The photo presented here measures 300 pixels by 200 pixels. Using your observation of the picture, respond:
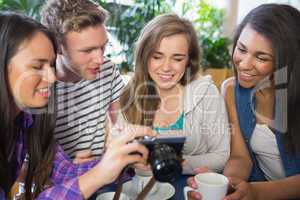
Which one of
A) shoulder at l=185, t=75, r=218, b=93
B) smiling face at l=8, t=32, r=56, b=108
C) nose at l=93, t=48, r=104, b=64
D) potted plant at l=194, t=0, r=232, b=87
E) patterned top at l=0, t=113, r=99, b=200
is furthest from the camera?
potted plant at l=194, t=0, r=232, b=87

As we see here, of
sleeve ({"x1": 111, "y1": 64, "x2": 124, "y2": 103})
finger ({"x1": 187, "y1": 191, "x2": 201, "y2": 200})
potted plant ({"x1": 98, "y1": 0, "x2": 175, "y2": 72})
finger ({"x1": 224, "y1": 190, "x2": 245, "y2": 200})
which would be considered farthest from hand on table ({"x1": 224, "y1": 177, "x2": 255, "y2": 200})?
potted plant ({"x1": 98, "y1": 0, "x2": 175, "y2": 72})

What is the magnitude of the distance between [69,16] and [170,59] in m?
0.40

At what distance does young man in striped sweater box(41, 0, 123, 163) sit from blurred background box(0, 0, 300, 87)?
2.28 feet

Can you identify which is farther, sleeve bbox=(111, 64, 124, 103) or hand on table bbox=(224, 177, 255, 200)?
sleeve bbox=(111, 64, 124, 103)

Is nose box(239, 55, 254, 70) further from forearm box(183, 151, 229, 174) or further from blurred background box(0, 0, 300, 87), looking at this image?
blurred background box(0, 0, 300, 87)

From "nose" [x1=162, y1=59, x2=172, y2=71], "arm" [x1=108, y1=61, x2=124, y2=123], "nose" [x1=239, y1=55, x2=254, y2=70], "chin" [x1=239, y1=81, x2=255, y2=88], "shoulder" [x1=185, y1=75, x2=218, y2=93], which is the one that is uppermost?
"nose" [x1=239, y1=55, x2=254, y2=70]

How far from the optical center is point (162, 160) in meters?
0.69

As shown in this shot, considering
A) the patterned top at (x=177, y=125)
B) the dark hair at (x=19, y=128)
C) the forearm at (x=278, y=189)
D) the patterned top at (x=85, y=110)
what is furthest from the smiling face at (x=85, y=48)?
the forearm at (x=278, y=189)

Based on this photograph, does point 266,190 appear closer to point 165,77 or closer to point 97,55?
point 165,77

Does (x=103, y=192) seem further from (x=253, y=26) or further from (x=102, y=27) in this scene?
(x=253, y=26)

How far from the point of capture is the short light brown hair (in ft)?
4.00

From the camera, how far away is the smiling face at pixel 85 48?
1.23m

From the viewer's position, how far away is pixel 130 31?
2.60 m

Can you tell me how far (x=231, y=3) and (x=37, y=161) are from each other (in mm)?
2908
